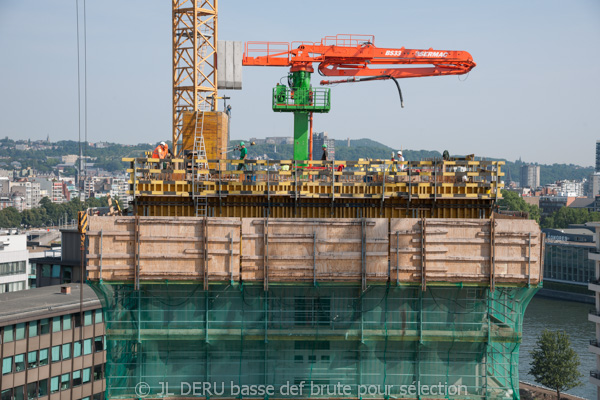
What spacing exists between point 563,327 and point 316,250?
71.8 m

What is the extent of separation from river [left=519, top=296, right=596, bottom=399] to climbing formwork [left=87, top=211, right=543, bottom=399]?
45989 mm

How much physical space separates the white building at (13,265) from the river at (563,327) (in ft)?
189

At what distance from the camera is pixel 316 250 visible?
1008 inches

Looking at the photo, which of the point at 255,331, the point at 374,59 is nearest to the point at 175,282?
the point at 255,331

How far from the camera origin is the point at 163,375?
26.8 meters

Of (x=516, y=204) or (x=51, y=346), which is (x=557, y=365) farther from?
(x=516, y=204)

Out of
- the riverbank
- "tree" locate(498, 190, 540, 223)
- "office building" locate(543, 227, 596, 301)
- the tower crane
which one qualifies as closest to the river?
the riverbank

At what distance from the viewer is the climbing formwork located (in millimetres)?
25672

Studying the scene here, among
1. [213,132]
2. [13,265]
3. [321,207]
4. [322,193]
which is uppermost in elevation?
[213,132]

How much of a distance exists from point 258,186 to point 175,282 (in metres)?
5.39

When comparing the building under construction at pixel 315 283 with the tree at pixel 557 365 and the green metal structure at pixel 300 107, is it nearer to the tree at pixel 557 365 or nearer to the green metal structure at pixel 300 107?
the green metal structure at pixel 300 107

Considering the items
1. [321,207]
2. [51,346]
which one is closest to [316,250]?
[321,207]

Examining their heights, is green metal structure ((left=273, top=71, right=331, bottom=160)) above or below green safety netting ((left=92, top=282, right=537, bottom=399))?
above

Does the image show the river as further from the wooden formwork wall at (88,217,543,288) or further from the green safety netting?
the wooden formwork wall at (88,217,543,288)
